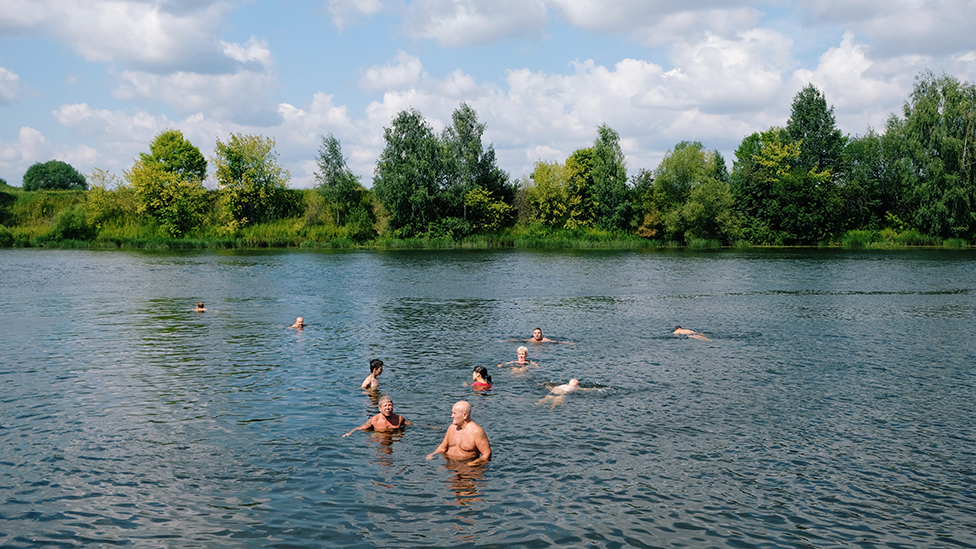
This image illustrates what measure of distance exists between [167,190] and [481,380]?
10891 cm

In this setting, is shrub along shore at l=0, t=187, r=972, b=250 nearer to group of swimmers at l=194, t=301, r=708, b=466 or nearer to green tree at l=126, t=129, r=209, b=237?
green tree at l=126, t=129, r=209, b=237

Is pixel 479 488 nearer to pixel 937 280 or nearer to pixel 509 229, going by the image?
pixel 937 280

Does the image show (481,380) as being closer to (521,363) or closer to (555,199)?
(521,363)

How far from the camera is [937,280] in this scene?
2360 inches

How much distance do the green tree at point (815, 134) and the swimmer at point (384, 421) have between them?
4621 inches

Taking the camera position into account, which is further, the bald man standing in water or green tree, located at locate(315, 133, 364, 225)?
green tree, located at locate(315, 133, 364, 225)

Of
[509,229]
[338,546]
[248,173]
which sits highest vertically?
[248,173]

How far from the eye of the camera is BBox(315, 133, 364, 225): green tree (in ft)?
404

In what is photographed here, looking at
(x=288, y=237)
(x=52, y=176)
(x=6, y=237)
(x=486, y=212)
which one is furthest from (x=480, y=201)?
(x=52, y=176)

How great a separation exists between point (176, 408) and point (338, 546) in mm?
10713

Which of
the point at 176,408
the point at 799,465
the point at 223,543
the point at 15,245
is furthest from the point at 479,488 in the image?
the point at 15,245

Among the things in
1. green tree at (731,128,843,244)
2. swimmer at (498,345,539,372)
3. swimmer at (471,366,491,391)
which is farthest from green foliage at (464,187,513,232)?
swimmer at (471,366,491,391)

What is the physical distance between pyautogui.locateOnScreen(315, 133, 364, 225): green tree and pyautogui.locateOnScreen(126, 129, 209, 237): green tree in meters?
20.5

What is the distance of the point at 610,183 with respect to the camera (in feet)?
390
